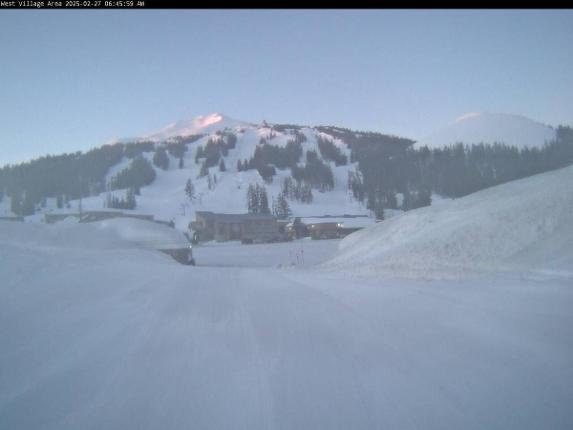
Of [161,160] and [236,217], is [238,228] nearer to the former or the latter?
[236,217]

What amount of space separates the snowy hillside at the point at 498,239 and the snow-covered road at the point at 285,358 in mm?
1492

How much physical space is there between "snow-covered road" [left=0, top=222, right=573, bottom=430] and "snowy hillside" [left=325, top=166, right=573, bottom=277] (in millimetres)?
1492

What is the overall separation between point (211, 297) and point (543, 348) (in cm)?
500

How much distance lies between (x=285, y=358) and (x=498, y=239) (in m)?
6.89

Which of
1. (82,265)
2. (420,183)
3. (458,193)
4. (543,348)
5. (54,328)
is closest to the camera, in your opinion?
(543,348)

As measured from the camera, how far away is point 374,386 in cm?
369

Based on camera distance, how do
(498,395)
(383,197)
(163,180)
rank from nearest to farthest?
1. (498,395)
2. (383,197)
3. (163,180)

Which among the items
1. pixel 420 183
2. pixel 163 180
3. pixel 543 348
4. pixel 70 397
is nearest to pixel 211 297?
pixel 70 397

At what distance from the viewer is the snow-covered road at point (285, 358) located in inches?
129

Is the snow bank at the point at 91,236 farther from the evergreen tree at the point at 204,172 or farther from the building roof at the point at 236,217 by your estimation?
the evergreen tree at the point at 204,172

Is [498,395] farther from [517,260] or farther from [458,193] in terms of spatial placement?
[458,193]

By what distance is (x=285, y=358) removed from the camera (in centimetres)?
432

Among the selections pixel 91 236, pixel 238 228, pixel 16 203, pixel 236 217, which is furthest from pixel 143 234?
pixel 236 217

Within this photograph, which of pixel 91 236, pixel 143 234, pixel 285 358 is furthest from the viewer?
pixel 143 234
